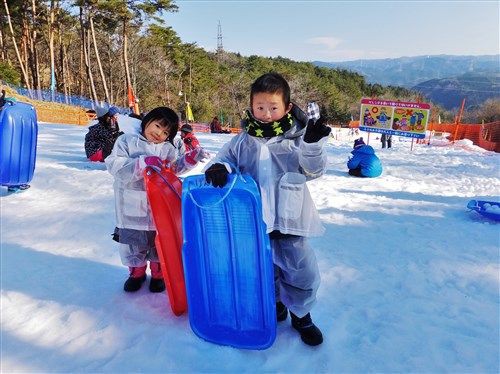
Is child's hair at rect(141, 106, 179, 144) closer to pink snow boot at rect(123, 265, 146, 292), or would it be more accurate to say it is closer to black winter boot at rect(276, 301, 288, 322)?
pink snow boot at rect(123, 265, 146, 292)

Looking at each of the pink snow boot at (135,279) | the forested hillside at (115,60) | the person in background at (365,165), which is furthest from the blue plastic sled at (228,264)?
the forested hillside at (115,60)

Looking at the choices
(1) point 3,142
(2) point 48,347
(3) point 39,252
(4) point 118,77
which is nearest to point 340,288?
(2) point 48,347

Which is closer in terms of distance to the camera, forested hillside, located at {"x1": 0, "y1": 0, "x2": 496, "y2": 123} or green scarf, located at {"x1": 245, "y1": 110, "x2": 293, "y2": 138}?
green scarf, located at {"x1": 245, "y1": 110, "x2": 293, "y2": 138}

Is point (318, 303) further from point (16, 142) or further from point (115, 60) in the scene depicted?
point (115, 60)

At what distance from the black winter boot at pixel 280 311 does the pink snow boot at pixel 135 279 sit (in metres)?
0.98

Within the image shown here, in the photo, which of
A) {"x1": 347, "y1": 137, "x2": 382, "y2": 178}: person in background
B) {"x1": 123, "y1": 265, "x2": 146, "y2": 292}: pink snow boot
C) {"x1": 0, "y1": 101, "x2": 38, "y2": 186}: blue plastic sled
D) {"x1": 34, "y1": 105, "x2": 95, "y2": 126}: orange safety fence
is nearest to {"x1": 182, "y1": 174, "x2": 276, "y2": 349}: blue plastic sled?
{"x1": 123, "y1": 265, "x2": 146, "y2": 292}: pink snow boot

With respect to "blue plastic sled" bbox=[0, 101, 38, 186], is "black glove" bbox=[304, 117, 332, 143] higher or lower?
higher

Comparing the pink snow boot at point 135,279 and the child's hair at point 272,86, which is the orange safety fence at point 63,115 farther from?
the child's hair at point 272,86

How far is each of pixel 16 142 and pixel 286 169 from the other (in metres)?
3.73

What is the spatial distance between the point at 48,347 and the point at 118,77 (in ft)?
114

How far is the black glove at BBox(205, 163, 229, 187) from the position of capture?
1.85 m

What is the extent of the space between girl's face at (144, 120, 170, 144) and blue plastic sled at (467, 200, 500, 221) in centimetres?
388

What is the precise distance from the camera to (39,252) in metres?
3.29

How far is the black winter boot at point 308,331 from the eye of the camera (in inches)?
84.2
